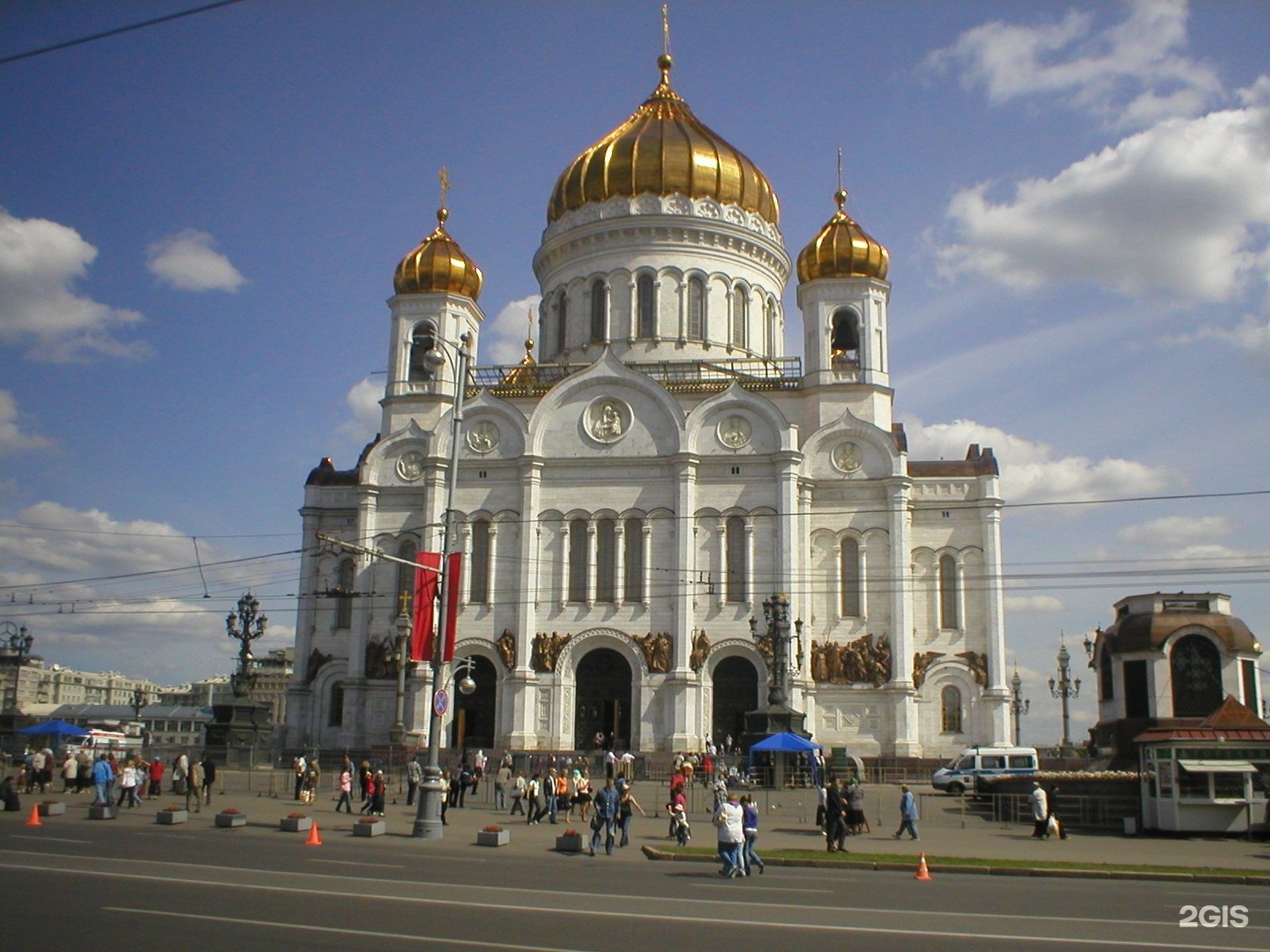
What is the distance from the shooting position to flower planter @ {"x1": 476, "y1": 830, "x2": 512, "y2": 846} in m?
21.4

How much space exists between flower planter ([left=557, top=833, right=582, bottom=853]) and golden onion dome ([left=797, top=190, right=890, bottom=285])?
31848mm

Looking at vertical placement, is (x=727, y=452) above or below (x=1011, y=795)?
above

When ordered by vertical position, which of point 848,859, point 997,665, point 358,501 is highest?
point 358,501

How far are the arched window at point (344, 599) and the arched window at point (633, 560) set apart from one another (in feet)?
38.2

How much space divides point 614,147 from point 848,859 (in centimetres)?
4007

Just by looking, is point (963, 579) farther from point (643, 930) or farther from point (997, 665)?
point (643, 930)

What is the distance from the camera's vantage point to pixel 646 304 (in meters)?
51.7

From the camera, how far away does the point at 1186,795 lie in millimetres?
24703

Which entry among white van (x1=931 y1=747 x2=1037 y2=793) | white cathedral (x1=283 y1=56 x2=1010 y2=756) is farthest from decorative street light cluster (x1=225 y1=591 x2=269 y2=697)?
white van (x1=931 y1=747 x2=1037 y2=793)

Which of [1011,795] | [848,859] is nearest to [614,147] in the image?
[1011,795]

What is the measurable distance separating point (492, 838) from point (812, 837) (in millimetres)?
6615

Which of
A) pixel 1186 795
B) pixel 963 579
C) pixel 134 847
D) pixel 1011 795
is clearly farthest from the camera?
pixel 963 579

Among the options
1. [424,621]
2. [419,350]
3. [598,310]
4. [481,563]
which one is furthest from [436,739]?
[598,310]

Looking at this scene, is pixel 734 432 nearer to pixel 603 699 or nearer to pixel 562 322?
pixel 603 699
